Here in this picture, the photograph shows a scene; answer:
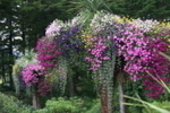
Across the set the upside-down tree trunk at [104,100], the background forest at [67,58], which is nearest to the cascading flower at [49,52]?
the background forest at [67,58]

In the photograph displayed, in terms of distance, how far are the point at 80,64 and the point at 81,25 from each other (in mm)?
824

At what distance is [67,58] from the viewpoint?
456cm

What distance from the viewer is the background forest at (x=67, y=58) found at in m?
4.12

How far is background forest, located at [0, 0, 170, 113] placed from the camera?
4.12 m

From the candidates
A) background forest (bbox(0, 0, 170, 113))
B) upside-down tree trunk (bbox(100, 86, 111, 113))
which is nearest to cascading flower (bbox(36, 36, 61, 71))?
background forest (bbox(0, 0, 170, 113))

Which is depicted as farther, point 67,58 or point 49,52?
point 49,52

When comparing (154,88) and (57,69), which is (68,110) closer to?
(57,69)

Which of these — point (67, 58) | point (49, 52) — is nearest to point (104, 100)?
point (67, 58)

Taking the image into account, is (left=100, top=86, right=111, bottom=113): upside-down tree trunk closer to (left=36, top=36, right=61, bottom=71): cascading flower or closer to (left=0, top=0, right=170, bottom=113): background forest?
(left=0, top=0, right=170, bottom=113): background forest

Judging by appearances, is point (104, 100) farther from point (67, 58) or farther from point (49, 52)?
point (49, 52)

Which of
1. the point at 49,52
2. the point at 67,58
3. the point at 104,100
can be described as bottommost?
the point at 104,100

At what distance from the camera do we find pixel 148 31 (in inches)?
140

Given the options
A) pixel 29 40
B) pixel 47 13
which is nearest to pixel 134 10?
pixel 47 13

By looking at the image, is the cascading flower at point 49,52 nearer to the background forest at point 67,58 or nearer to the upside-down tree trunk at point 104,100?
the background forest at point 67,58
